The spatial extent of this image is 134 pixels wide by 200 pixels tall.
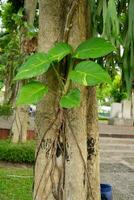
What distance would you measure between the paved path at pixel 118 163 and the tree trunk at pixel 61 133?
3.26 m

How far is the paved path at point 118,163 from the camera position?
19.7ft

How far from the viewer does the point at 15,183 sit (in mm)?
5703

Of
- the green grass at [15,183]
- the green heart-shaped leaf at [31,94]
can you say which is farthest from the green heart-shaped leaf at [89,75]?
the green grass at [15,183]

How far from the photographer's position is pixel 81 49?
204 cm

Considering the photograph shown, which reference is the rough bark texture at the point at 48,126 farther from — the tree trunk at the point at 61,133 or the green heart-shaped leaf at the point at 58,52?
the green heart-shaped leaf at the point at 58,52

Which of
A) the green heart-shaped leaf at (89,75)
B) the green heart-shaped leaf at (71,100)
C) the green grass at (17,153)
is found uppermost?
the green heart-shaped leaf at (89,75)

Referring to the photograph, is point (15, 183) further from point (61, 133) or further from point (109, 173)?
point (61, 133)

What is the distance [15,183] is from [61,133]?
3.59 m

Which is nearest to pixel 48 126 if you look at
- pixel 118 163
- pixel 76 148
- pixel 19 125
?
pixel 76 148

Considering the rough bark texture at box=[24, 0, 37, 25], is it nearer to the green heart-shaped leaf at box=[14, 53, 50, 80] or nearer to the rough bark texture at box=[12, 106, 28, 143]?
the rough bark texture at box=[12, 106, 28, 143]

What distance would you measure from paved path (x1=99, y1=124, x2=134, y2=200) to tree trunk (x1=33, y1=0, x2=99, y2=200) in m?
3.26

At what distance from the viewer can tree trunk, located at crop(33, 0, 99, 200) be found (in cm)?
231

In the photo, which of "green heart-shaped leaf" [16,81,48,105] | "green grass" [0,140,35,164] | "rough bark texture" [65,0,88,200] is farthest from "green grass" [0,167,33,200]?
"green heart-shaped leaf" [16,81,48,105]

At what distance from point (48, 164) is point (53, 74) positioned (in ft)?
1.73
